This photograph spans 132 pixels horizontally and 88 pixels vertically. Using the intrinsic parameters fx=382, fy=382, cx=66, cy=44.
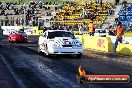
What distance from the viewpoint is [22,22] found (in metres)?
65.2

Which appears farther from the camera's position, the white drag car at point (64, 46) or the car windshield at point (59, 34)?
the car windshield at point (59, 34)

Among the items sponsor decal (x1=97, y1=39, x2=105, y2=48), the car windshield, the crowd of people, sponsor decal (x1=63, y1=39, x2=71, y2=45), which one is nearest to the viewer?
sponsor decal (x1=63, y1=39, x2=71, y2=45)

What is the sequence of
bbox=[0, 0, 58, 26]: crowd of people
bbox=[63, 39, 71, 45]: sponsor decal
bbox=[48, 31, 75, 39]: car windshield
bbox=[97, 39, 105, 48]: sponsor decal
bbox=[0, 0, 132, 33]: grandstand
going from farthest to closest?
bbox=[0, 0, 58, 26]: crowd of people < bbox=[0, 0, 132, 33]: grandstand < bbox=[97, 39, 105, 48]: sponsor decal < bbox=[48, 31, 75, 39]: car windshield < bbox=[63, 39, 71, 45]: sponsor decal

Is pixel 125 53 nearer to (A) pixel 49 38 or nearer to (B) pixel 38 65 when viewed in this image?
(A) pixel 49 38

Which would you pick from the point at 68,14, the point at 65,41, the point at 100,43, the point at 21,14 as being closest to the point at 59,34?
the point at 65,41

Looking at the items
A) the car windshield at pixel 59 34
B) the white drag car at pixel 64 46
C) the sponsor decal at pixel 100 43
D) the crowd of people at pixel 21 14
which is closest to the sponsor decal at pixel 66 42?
the white drag car at pixel 64 46

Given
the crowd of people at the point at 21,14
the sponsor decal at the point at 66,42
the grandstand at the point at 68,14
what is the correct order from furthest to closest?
the crowd of people at the point at 21,14
the grandstand at the point at 68,14
the sponsor decal at the point at 66,42

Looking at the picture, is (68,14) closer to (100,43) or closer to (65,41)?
(100,43)

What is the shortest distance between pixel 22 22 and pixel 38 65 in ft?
161

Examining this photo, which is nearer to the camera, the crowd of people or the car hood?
the car hood

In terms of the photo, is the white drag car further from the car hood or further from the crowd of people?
the crowd of people

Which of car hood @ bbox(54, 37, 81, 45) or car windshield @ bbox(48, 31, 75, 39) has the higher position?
car windshield @ bbox(48, 31, 75, 39)

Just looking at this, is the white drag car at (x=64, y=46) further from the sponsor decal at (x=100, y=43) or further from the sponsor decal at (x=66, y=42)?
the sponsor decal at (x=100, y=43)

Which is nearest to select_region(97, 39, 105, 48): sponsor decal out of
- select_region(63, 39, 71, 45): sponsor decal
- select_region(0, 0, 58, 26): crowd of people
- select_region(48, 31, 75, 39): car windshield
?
select_region(48, 31, 75, 39): car windshield
